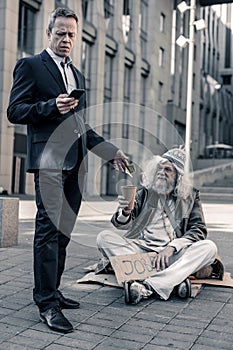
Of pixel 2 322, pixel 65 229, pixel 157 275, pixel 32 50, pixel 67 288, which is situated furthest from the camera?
pixel 32 50

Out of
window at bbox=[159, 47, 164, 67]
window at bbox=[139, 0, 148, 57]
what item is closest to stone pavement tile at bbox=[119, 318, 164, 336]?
window at bbox=[139, 0, 148, 57]

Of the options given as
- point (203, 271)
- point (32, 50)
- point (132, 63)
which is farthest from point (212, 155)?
point (203, 271)

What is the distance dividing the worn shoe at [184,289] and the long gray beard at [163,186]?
0.83 meters

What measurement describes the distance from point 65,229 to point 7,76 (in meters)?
20.4

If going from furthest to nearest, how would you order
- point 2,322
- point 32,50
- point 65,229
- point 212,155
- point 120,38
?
point 212,155 < point 120,38 < point 32,50 < point 65,229 < point 2,322

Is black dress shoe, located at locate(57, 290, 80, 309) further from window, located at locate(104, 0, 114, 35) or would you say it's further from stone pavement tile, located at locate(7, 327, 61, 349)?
window, located at locate(104, 0, 114, 35)

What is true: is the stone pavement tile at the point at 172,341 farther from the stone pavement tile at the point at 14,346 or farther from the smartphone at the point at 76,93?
the smartphone at the point at 76,93

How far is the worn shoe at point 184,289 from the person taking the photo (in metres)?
4.34

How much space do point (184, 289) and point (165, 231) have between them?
61 centimetres

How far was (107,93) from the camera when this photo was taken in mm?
32250

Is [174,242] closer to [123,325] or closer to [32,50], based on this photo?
[123,325]

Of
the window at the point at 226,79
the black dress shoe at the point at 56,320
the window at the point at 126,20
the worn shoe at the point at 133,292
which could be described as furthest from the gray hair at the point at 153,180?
the window at the point at 226,79

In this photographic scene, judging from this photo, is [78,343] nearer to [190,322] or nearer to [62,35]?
[190,322]

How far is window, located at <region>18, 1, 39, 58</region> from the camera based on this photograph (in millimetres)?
24594
